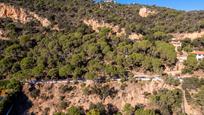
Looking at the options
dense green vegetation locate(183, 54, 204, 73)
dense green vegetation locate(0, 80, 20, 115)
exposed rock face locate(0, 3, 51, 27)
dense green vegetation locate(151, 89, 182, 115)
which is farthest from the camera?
exposed rock face locate(0, 3, 51, 27)

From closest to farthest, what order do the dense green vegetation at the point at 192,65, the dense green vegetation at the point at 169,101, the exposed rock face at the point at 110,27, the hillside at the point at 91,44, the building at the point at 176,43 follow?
the dense green vegetation at the point at 169,101 → the hillside at the point at 91,44 → the dense green vegetation at the point at 192,65 → the building at the point at 176,43 → the exposed rock face at the point at 110,27

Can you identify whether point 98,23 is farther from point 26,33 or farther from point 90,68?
point 90,68

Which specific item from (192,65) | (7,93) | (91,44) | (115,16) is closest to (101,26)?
(115,16)

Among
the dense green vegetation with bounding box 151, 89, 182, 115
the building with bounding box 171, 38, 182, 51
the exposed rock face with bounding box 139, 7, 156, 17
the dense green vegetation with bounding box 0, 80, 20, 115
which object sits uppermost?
the exposed rock face with bounding box 139, 7, 156, 17

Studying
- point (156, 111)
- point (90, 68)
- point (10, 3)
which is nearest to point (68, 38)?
point (90, 68)

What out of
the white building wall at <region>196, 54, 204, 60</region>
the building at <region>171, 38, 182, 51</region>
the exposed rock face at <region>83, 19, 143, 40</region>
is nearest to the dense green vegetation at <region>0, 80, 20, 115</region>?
the exposed rock face at <region>83, 19, 143, 40</region>

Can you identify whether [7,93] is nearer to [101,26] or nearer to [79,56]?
[79,56]

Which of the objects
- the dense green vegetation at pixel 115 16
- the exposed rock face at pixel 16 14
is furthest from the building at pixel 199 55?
the exposed rock face at pixel 16 14

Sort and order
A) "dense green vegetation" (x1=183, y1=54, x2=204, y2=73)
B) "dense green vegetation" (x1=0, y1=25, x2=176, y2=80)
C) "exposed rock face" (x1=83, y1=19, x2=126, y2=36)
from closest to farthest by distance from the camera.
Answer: "dense green vegetation" (x1=0, y1=25, x2=176, y2=80) → "dense green vegetation" (x1=183, y1=54, x2=204, y2=73) → "exposed rock face" (x1=83, y1=19, x2=126, y2=36)

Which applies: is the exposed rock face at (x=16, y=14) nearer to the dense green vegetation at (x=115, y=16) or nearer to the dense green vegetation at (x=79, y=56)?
the dense green vegetation at (x=115, y=16)

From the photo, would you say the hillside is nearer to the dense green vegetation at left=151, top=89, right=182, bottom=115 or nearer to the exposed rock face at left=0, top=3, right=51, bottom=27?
the exposed rock face at left=0, top=3, right=51, bottom=27
